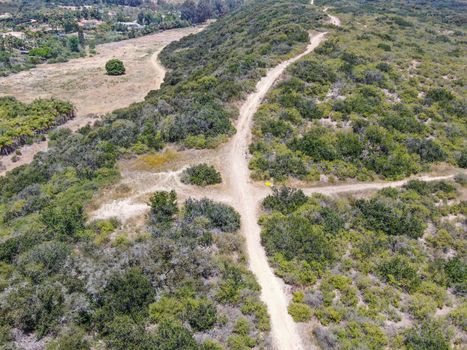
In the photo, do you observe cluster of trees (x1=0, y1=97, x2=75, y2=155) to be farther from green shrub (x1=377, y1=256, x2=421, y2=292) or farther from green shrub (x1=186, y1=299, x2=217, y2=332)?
green shrub (x1=377, y1=256, x2=421, y2=292)

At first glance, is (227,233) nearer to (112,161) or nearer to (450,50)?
(112,161)

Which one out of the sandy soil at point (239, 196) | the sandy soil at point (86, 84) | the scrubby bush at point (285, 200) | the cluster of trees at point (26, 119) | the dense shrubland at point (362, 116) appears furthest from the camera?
the sandy soil at point (86, 84)

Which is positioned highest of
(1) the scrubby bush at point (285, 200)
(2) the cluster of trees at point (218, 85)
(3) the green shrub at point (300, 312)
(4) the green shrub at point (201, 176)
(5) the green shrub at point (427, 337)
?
(2) the cluster of trees at point (218, 85)

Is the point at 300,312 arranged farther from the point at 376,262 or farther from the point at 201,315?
the point at 376,262

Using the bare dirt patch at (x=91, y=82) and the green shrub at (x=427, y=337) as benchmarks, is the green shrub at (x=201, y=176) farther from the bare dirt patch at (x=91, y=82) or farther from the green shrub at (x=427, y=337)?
the bare dirt patch at (x=91, y=82)

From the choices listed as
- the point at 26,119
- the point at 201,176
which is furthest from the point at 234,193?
the point at 26,119

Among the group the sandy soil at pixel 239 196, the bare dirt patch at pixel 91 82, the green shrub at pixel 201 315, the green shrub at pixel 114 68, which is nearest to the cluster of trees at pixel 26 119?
the bare dirt patch at pixel 91 82
